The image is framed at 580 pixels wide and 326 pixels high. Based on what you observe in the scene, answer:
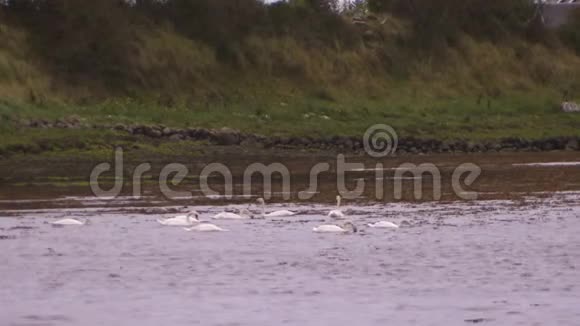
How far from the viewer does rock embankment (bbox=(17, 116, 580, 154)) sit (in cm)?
3122

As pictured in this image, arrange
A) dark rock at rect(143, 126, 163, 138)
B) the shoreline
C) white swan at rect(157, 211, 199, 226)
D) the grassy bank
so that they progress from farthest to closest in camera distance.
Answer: the grassy bank → dark rock at rect(143, 126, 163, 138) → the shoreline → white swan at rect(157, 211, 199, 226)

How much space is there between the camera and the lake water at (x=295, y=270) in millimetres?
11758

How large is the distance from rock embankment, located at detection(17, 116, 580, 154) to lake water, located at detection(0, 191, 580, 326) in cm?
1041

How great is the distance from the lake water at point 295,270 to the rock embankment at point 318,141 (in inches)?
410

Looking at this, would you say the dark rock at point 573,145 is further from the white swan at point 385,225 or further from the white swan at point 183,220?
the white swan at point 183,220

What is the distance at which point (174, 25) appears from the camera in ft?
142

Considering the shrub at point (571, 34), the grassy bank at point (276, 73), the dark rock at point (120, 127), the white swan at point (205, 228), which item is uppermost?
the shrub at point (571, 34)

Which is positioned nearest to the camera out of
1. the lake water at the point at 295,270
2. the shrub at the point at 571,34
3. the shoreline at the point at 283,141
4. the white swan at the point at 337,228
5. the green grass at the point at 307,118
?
the lake water at the point at 295,270

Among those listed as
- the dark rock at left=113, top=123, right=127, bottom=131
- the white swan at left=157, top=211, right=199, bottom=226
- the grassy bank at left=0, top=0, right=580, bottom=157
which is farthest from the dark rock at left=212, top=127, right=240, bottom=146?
the white swan at left=157, top=211, right=199, bottom=226

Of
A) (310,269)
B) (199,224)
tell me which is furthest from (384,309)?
(199,224)

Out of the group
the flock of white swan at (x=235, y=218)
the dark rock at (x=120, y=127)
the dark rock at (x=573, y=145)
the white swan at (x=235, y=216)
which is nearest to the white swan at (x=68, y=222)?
the flock of white swan at (x=235, y=218)

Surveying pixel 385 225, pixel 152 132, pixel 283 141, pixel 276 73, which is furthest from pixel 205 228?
pixel 276 73

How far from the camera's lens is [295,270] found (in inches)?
567

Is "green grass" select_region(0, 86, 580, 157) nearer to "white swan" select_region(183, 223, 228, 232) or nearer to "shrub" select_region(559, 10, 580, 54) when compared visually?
"shrub" select_region(559, 10, 580, 54)
